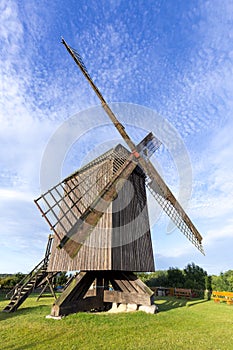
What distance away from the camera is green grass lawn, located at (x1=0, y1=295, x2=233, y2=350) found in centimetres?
606

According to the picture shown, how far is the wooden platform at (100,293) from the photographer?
981cm

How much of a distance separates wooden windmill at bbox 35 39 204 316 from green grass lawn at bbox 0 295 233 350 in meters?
1.24

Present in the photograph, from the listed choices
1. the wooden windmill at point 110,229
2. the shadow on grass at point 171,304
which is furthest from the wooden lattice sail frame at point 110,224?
the shadow on grass at point 171,304

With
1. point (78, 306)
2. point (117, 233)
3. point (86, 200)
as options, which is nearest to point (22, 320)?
point (78, 306)

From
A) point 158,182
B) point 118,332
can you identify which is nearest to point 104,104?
point 158,182

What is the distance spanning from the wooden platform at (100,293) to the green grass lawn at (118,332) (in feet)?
2.04

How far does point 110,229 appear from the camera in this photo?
1099 cm

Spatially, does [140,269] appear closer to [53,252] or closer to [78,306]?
[78,306]

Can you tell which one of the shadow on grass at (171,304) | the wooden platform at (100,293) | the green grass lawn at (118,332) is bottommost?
the green grass lawn at (118,332)

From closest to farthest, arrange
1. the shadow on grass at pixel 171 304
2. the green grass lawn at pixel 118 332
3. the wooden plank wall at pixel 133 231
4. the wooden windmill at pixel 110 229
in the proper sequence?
the green grass lawn at pixel 118 332
the wooden windmill at pixel 110 229
the wooden plank wall at pixel 133 231
the shadow on grass at pixel 171 304

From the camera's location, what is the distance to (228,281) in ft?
60.4

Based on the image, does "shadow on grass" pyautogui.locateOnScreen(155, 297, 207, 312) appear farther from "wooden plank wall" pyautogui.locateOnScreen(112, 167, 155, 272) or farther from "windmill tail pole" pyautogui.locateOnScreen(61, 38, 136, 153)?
"windmill tail pole" pyautogui.locateOnScreen(61, 38, 136, 153)

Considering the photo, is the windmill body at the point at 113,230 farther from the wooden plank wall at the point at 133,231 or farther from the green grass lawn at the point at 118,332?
the green grass lawn at the point at 118,332

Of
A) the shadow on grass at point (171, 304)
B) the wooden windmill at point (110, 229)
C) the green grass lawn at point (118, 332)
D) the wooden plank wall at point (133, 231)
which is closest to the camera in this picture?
the green grass lawn at point (118, 332)
